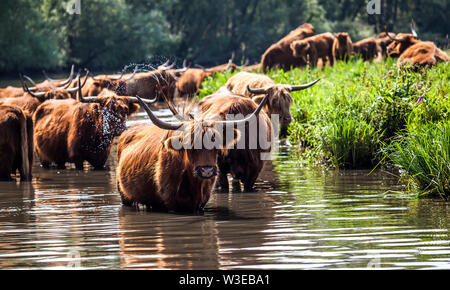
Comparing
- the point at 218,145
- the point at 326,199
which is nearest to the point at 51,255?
the point at 218,145

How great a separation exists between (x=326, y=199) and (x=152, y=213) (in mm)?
1690

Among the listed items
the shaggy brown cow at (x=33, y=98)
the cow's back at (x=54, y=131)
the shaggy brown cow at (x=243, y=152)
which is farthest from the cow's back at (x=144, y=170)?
the shaggy brown cow at (x=33, y=98)

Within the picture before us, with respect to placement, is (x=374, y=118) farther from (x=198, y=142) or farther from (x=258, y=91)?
(x=198, y=142)

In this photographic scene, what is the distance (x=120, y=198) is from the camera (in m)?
8.66

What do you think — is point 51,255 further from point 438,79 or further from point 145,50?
point 145,50

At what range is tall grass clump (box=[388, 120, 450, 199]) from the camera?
304 inches

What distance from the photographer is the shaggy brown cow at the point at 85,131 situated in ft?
37.9

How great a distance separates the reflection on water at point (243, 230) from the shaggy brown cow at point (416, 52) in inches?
201

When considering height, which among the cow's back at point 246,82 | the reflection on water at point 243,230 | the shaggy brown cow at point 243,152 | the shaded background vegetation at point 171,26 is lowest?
the reflection on water at point 243,230

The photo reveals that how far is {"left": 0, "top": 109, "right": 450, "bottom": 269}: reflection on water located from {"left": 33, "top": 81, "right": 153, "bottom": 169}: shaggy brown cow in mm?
1909

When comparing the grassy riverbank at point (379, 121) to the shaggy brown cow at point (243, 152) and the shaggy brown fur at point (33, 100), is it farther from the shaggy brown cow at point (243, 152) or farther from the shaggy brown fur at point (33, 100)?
the shaggy brown fur at point (33, 100)

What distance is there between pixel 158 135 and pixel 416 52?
8.08 m

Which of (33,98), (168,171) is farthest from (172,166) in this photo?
(33,98)
